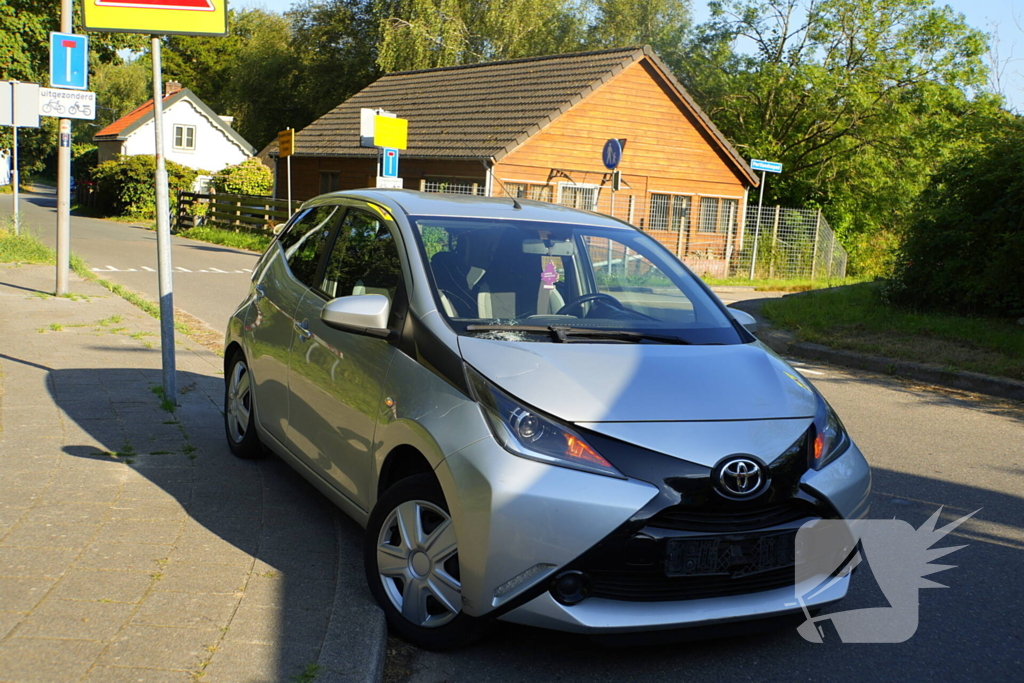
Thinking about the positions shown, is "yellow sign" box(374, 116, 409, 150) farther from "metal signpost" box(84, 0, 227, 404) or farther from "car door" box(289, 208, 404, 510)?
"car door" box(289, 208, 404, 510)

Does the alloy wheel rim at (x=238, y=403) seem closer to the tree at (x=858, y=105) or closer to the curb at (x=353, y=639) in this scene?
the curb at (x=353, y=639)

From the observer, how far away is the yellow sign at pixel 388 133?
A: 14867 mm

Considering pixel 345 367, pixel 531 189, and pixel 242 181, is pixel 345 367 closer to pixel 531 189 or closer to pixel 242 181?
pixel 531 189

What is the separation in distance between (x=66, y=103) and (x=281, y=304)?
8211 millimetres

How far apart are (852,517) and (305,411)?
99.1 inches

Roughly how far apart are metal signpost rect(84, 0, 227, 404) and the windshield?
3.02 metres

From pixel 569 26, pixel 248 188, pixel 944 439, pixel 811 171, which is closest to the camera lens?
pixel 944 439

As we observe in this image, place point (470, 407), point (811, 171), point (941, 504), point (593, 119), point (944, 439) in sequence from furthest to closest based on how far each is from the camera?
point (811, 171) < point (593, 119) < point (944, 439) < point (941, 504) < point (470, 407)

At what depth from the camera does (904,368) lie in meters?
10.7

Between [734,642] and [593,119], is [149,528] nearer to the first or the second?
[734,642]

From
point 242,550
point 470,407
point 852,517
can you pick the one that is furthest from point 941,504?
point 242,550

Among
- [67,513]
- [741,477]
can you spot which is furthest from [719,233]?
[741,477]

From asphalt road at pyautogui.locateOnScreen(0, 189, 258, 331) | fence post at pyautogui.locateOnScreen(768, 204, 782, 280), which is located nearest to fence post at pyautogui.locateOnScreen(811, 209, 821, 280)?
fence post at pyautogui.locateOnScreen(768, 204, 782, 280)

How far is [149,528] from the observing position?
449cm
